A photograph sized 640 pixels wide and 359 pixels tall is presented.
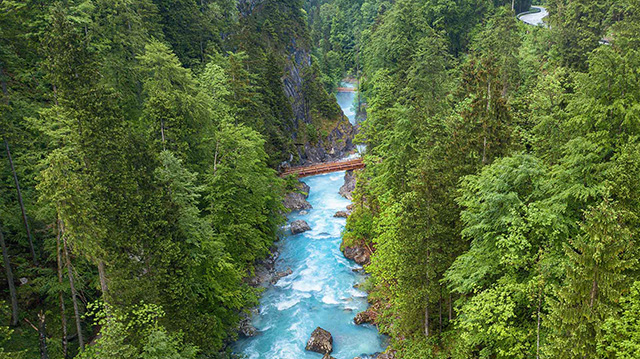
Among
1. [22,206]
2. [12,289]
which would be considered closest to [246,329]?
[12,289]

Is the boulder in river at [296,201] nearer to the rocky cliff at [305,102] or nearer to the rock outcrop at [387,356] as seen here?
the rocky cliff at [305,102]

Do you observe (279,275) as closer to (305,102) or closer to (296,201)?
(296,201)

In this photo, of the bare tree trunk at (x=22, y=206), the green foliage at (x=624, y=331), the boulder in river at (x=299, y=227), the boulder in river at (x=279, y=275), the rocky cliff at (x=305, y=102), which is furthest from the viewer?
the rocky cliff at (x=305, y=102)

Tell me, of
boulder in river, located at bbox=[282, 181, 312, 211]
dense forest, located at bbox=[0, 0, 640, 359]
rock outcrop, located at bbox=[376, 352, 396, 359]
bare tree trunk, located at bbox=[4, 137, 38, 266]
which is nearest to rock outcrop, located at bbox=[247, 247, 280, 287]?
dense forest, located at bbox=[0, 0, 640, 359]

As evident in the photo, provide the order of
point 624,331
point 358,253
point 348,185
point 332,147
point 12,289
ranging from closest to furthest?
point 624,331
point 12,289
point 358,253
point 348,185
point 332,147

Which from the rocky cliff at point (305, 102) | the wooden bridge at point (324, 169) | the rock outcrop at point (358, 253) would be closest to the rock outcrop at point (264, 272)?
the rock outcrop at point (358, 253)

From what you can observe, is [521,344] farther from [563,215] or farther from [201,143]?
[201,143]

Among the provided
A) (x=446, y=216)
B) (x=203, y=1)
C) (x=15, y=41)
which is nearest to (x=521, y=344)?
(x=446, y=216)
